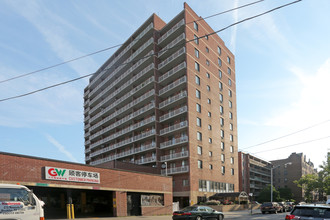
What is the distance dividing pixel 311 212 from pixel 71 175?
61.0 feet

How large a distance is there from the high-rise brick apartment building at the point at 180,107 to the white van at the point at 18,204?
1255 inches

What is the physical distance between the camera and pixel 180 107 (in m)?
49.2

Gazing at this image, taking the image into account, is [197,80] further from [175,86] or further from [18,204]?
[18,204]

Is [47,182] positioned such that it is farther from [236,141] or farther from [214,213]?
[236,141]

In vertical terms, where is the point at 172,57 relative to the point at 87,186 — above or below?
above

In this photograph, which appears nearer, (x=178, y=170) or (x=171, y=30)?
(x=178, y=170)

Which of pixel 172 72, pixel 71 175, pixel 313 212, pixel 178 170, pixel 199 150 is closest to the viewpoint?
pixel 313 212

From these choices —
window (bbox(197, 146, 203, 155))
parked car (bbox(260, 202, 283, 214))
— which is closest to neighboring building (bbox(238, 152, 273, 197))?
window (bbox(197, 146, 203, 155))

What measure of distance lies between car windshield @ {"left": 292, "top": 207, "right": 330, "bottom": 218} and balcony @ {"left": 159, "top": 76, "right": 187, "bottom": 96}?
39.2 m

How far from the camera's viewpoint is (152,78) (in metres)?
53.2

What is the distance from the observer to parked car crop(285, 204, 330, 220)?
8992 millimetres

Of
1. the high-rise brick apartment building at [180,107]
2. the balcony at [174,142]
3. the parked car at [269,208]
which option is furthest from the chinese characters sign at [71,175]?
the balcony at [174,142]

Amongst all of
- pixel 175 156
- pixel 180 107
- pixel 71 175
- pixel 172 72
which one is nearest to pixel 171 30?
pixel 172 72

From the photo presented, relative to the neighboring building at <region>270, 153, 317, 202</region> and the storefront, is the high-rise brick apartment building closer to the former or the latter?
the storefront
